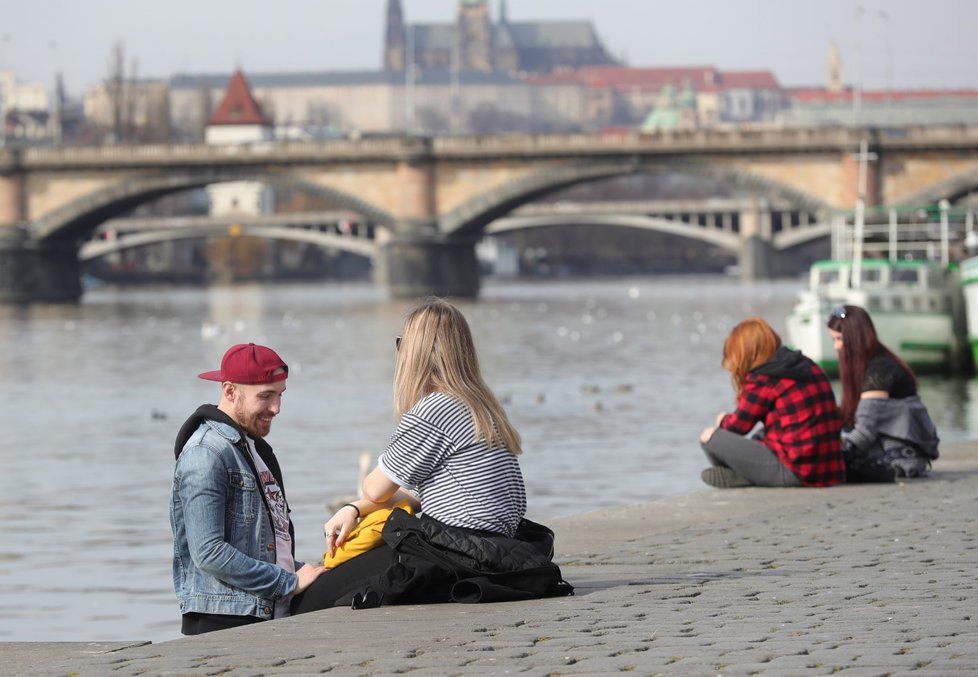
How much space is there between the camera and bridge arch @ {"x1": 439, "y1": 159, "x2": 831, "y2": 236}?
185 ft

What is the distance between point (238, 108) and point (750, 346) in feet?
325

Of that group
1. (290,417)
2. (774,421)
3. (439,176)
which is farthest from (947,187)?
(774,421)

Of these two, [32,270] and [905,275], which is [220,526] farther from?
[32,270]

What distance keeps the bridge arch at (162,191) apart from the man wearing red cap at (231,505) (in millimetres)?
55133

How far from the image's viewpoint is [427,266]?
6103 cm

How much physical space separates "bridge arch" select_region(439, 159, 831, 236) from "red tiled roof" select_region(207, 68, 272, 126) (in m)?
46.2

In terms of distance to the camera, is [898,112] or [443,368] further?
[898,112]

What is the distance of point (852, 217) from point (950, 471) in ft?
89.1

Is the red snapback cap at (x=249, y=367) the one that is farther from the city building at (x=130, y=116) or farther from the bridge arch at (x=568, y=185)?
the city building at (x=130, y=116)

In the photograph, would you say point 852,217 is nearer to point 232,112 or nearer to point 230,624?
point 230,624

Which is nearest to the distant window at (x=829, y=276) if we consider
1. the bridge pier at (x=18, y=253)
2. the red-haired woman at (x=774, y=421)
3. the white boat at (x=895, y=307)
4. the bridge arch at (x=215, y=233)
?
the white boat at (x=895, y=307)

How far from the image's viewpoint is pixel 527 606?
629cm

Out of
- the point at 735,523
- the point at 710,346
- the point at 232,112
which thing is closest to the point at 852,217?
the point at 710,346

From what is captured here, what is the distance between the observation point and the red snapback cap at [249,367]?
6020mm
